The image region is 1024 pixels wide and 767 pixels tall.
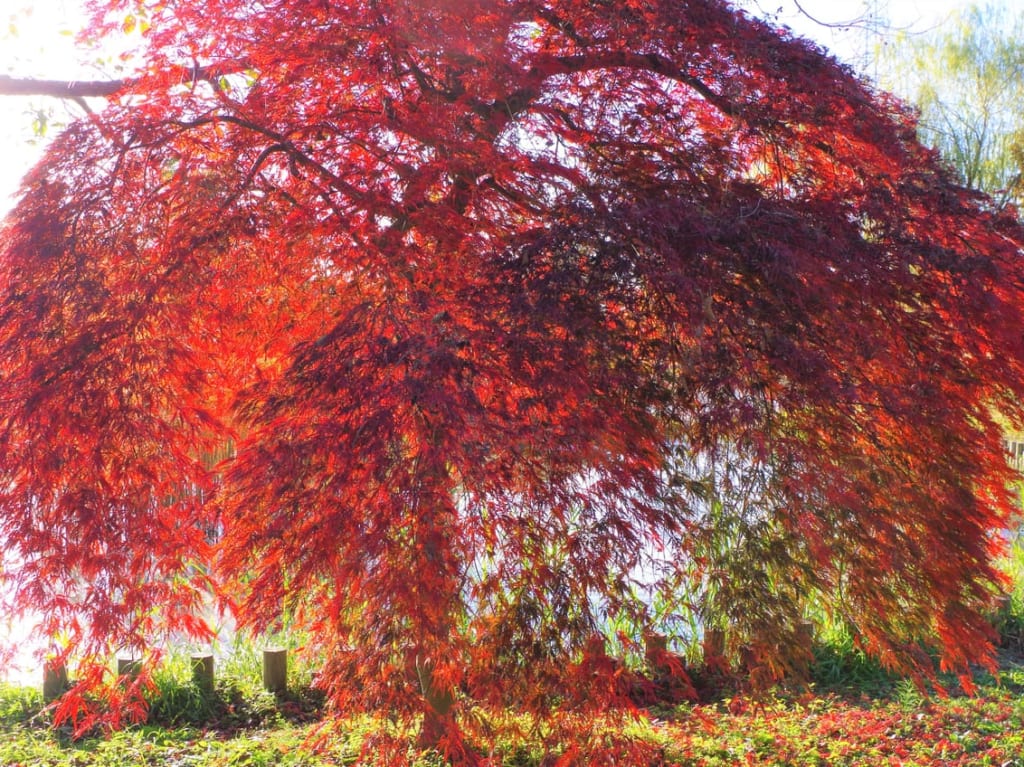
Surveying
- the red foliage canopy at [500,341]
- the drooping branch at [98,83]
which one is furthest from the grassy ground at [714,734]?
the drooping branch at [98,83]

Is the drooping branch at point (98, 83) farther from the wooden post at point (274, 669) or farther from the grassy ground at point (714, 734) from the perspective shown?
the wooden post at point (274, 669)

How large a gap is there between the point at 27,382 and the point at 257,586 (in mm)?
717

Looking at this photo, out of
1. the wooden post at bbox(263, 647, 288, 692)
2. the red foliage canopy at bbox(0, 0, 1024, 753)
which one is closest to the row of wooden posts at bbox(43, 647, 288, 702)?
the wooden post at bbox(263, 647, 288, 692)

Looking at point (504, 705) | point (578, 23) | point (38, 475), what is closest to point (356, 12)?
point (578, 23)

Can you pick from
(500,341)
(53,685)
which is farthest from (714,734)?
(53,685)

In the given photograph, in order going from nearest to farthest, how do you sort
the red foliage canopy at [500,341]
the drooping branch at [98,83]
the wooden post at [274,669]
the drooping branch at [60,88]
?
the red foliage canopy at [500,341]
the drooping branch at [98,83]
the drooping branch at [60,88]
the wooden post at [274,669]

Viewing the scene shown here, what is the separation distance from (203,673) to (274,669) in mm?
274

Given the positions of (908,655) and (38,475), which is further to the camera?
(908,655)

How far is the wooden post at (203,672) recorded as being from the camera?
12.2 ft

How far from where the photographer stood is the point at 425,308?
2213mm

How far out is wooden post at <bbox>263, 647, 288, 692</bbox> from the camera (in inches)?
151

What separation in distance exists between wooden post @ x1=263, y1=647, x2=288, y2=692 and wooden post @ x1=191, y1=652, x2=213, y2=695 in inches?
8.4

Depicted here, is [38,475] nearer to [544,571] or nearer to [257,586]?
[257,586]

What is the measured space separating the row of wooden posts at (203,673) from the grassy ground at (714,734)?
0.23 ft
